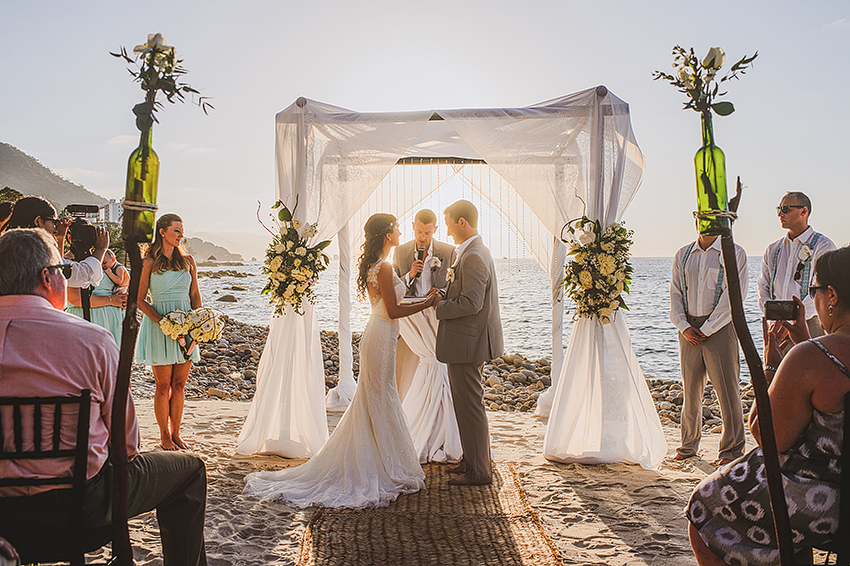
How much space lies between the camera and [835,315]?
2186 millimetres

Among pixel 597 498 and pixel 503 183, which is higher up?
pixel 503 183

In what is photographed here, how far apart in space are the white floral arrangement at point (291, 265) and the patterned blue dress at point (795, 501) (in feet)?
12.8

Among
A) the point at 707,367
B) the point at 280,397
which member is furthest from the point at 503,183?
the point at 280,397

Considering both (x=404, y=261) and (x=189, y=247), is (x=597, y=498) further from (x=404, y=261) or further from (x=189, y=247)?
(x=189, y=247)

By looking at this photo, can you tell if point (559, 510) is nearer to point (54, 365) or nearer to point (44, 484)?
point (44, 484)

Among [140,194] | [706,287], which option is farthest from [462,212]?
[140,194]

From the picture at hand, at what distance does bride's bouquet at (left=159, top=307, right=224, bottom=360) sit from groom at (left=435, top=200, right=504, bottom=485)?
1.86 metres

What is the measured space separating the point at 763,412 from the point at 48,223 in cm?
400

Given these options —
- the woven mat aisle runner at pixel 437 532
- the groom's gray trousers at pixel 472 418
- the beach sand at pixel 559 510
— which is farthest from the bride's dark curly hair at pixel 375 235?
the beach sand at pixel 559 510

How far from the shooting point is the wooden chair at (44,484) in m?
2.12

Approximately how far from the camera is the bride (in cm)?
446

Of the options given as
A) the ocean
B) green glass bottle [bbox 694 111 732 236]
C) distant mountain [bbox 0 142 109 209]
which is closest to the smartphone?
green glass bottle [bbox 694 111 732 236]

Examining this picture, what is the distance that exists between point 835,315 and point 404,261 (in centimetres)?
420

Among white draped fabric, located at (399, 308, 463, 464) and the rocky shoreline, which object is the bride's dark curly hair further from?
the rocky shoreline
